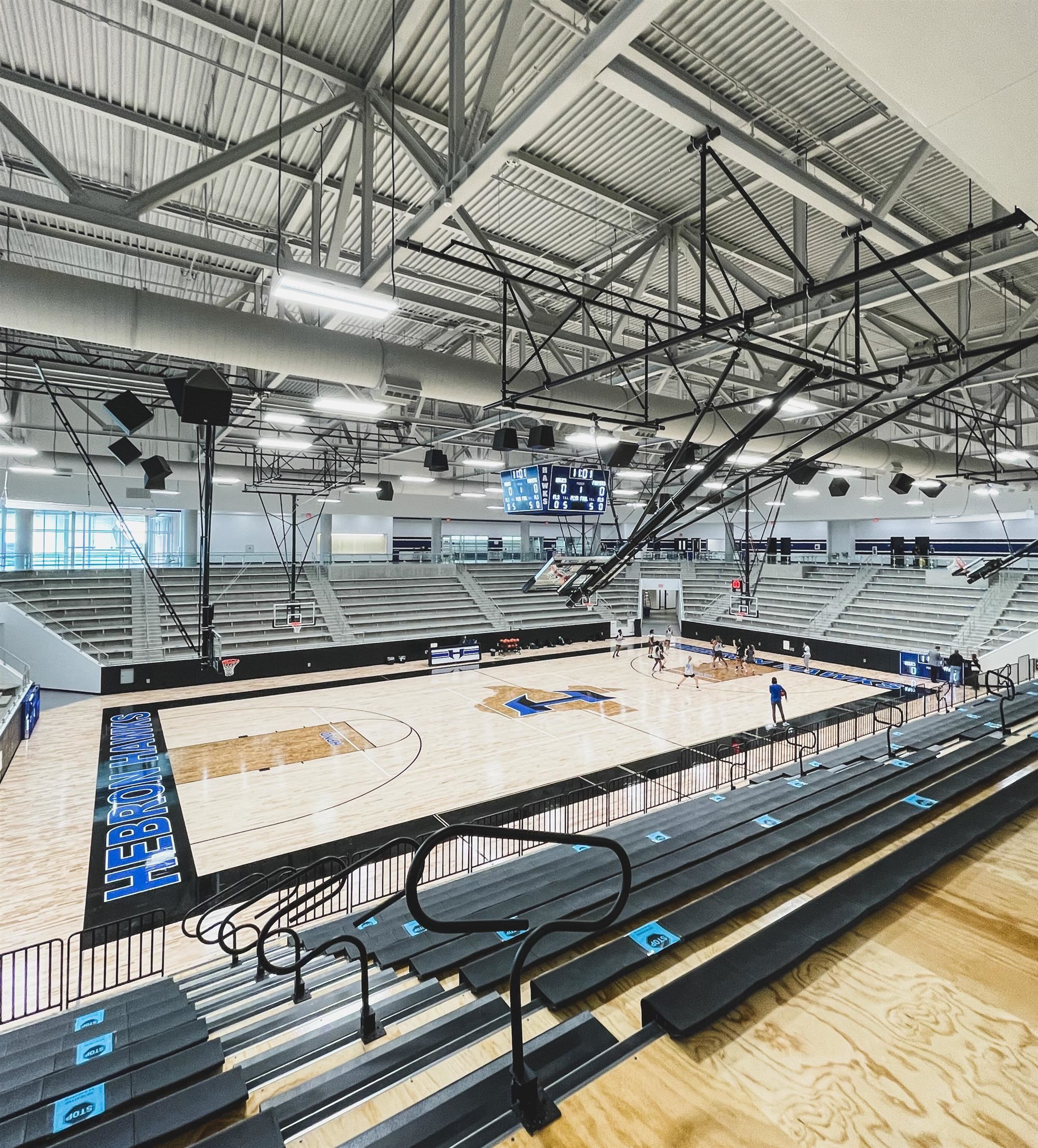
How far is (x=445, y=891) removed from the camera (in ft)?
20.6

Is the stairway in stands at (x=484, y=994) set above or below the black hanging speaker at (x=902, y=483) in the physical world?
below

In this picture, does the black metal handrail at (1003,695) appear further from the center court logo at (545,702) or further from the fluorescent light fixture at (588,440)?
the center court logo at (545,702)

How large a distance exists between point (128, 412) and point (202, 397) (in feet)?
4.97

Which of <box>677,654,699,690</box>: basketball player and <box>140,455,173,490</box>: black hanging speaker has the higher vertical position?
<box>140,455,173,490</box>: black hanging speaker

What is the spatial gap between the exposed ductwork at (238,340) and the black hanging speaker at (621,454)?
5.55ft

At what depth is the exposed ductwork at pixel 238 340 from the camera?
5.53 metres

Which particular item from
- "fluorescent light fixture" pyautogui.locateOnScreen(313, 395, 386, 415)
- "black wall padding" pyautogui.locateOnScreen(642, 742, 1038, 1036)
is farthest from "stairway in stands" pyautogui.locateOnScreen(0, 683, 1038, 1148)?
"fluorescent light fixture" pyautogui.locateOnScreen(313, 395, 386, 415)

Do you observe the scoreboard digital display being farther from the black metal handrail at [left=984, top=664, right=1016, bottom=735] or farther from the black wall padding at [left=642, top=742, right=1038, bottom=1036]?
the black wall padding at [left=642, top=742, right=1038, bottom=1036]

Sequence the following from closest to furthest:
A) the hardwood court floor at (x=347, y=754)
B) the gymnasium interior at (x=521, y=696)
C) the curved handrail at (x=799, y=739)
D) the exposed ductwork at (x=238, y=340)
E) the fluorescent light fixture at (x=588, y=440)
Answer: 1. the gymnasium interior at (x=521, y=696)
2. the exposed ductwork at (x=238, y=340)
3. the hardwood court floor at (x=347, y=754)
4. the fluorescent light fixture at (x=588, y=440)
5. the curved handrail at (x=799, y=739)

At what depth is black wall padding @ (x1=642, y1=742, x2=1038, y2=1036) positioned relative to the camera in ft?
9.27

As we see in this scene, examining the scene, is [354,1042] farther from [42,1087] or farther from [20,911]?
[20,911]

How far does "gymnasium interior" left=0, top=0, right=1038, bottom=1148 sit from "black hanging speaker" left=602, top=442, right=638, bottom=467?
139 millimetres

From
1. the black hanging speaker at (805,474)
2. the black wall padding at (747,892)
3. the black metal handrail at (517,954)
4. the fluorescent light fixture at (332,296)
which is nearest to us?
the black metal handrail at (517,954)

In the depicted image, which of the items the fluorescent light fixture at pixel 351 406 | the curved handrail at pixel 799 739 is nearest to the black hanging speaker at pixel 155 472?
the fluorescent light fixture at pixel 351 406
